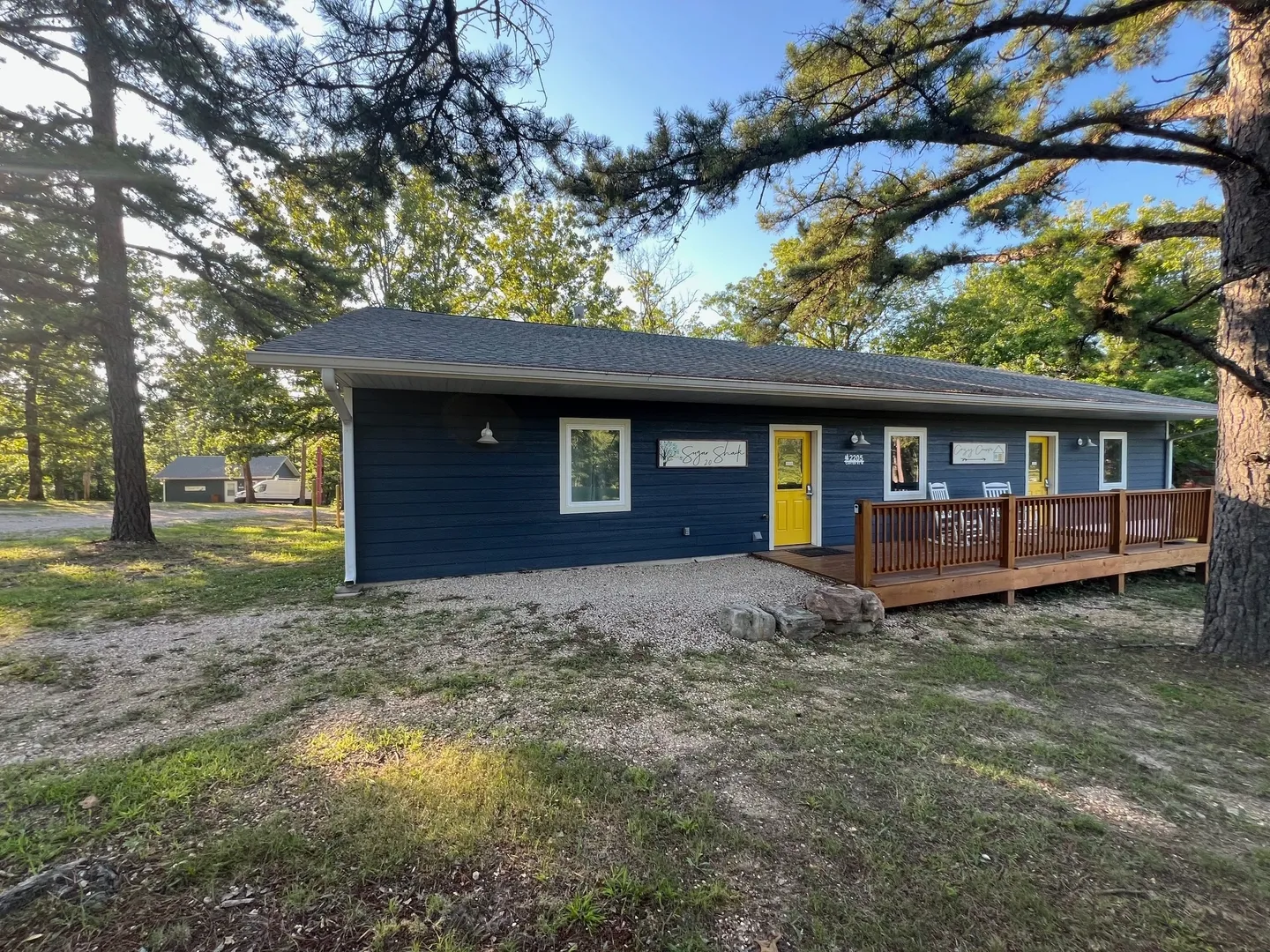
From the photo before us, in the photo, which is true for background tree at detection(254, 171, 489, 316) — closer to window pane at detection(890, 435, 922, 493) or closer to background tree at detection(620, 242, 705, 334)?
background tree at detection(620, 242, 705, 334)

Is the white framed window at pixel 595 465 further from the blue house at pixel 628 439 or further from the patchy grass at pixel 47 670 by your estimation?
the patchy grass at pixel 47 670

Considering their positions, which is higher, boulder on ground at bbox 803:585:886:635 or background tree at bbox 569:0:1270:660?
background tree at bbox 569:0:1270:660

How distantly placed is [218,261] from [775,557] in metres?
10.2

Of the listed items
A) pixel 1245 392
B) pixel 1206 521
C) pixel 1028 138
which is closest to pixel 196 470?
pixel 1028 138

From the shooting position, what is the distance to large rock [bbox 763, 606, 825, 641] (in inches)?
173

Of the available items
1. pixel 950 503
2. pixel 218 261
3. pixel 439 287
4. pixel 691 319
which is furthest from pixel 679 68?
pixel 691 319

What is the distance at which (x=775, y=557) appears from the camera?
7043 mm

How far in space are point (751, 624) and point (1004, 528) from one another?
140 inches

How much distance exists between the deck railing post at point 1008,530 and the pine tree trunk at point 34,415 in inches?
787

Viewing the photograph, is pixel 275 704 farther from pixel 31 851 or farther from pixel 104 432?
pixel 104 432

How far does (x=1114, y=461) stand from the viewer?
10297 mm

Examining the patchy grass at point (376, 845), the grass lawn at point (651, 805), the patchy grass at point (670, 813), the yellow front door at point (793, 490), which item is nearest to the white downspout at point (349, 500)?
the grass lawn at point (651, 805)

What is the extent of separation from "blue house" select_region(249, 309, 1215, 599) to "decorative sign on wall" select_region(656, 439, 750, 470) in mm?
28

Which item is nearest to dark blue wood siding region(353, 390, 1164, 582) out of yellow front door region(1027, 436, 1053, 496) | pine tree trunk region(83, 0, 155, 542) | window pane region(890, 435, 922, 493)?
window pane region(890, 435, 922, 493)
